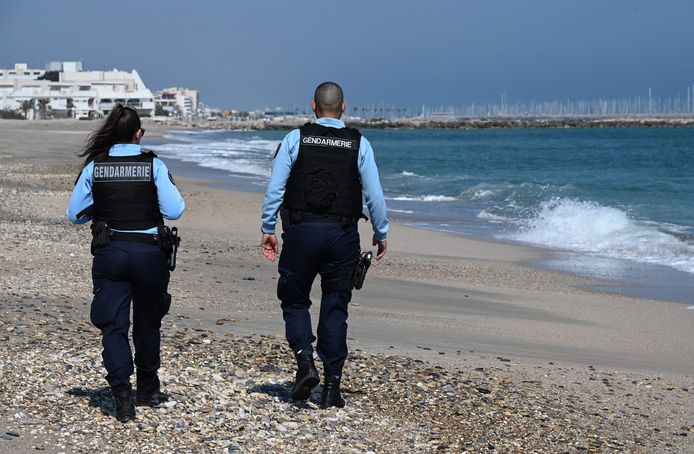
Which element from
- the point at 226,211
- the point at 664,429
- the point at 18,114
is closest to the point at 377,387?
the point at 664,429

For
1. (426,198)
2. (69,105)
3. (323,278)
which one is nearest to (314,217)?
(323,278)

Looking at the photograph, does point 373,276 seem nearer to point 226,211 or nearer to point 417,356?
point 417,356

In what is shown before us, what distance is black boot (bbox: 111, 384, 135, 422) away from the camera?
17.6 feet

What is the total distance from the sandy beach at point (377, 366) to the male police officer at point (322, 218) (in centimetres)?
38

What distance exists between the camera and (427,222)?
68.2ft

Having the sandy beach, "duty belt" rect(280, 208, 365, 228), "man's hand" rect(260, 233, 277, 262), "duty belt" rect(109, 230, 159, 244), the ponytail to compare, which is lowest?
the sandy beach

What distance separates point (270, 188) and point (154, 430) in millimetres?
1424

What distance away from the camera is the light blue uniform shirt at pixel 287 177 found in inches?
225

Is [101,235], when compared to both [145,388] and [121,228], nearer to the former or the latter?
[121,228]

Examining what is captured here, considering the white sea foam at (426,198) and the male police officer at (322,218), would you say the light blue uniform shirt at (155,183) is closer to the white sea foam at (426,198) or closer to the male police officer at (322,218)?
the male police officer at (322,218)

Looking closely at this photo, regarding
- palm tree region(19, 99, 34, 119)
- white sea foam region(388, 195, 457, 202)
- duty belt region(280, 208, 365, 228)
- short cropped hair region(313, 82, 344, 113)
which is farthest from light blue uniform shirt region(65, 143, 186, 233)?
palm tree region(19, 99, 34, 119)

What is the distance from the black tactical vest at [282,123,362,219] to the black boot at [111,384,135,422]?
4.33 feet

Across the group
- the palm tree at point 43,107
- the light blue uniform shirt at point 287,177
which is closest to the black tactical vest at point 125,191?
the light blue uniform shirt at point 287,177

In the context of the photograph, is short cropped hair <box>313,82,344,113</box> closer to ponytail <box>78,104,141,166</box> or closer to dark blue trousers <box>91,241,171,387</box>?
ponytail <box>78,104,141,166</box>
